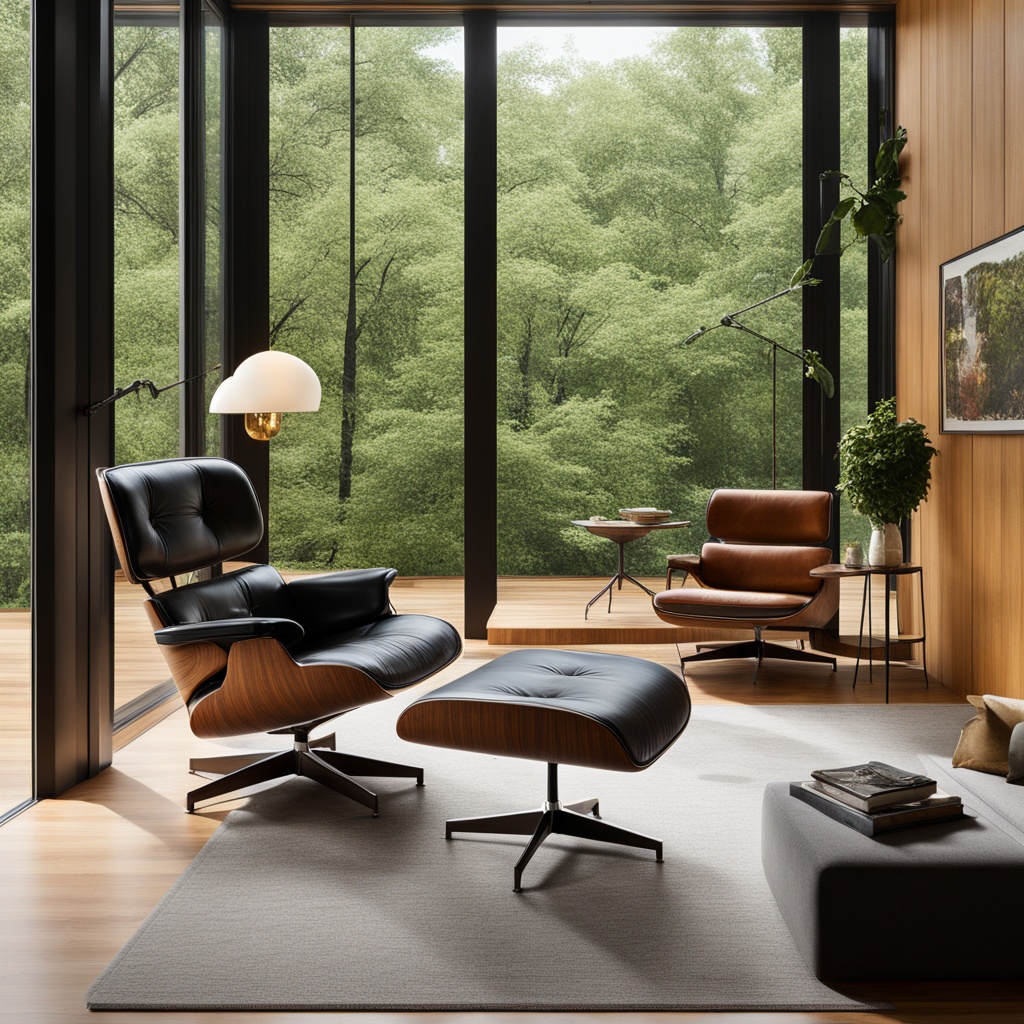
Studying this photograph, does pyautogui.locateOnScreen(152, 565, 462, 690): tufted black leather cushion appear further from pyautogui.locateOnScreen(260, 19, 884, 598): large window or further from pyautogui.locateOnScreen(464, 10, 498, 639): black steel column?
pyautogui.locateOnScreen(260, 19, 884, 598): large window

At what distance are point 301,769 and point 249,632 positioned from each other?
0.59m

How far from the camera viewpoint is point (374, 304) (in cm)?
798

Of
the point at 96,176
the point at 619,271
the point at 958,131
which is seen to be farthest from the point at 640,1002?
the point at 619,271

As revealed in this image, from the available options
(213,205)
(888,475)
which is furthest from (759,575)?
(213,205)

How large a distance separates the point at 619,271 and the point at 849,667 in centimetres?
404

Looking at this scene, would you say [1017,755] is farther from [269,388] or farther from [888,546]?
[269,388]

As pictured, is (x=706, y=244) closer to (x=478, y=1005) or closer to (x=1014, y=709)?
(x=1014, y=709)

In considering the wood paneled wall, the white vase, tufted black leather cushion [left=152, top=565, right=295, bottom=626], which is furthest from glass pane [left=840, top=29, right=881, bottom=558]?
tufted black leather cushion [left=152, top=565, right=295, bottom=626]

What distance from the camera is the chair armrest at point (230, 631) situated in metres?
2.81

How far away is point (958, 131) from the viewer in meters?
4.39

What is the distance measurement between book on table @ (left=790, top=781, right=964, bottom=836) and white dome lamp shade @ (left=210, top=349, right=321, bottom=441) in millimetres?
2033

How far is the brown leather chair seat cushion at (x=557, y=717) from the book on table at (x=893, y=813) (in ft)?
1.39

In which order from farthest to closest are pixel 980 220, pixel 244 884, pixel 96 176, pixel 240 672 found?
1. pixel 980 220
2. pixel 96 176
3. pixel 240 672
4. pixel 244 884

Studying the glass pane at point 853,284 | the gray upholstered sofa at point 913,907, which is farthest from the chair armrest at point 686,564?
the gray upholstered sofa at point 913,907
